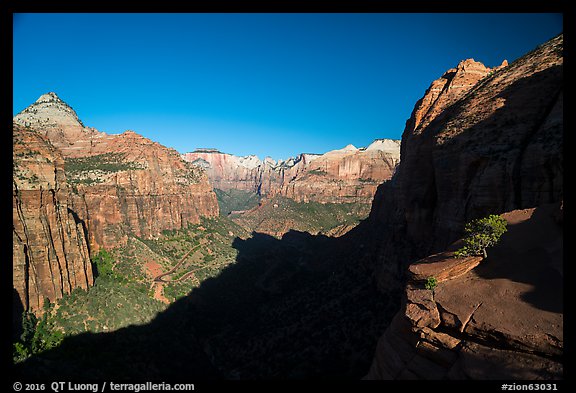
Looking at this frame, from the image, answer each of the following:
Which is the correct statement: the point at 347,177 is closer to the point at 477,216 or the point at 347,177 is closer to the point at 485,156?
the point at 485,156

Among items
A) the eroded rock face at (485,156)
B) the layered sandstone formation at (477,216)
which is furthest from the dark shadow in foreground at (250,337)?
the eroded rock face at (485,156)

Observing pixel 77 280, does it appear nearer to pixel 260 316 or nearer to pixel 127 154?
pixel 260 316

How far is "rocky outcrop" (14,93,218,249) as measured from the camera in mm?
54156

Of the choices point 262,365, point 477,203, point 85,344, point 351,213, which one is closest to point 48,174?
point 85,344

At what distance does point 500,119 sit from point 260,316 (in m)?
41.0

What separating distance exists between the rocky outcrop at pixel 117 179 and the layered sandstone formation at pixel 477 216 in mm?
47552

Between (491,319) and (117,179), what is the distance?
70851 millimetres

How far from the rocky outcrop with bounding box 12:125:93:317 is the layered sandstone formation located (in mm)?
32774

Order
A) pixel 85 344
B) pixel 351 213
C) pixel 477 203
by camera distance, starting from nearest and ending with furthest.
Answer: pixel 477 203, pixel 85 344, pixel 351 213

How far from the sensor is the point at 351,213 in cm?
14150

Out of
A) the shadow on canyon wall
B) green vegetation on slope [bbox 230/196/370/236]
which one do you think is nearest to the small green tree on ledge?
the shadow on canyon wall

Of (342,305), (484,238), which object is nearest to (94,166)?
(342,305)

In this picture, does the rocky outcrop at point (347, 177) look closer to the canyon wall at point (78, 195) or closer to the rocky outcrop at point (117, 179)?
the canyon wall at point (78, 195)
